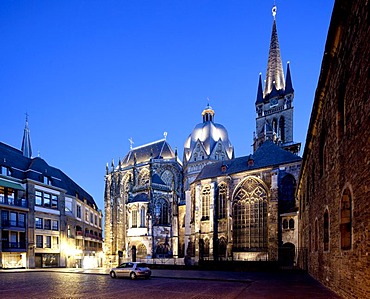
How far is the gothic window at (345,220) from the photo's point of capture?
351 inches

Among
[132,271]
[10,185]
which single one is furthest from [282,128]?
[10,185]

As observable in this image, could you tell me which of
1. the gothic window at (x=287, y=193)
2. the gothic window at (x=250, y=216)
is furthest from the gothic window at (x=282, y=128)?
the gothic window at (x=287, y=193)

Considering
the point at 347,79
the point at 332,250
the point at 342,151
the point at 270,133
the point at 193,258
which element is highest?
the point at 270,133

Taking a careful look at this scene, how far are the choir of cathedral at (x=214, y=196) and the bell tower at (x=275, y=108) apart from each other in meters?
0.16

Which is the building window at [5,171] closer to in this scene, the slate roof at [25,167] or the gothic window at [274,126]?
the slate roof at [25,167]

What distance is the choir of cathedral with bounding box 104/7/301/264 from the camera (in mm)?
33656

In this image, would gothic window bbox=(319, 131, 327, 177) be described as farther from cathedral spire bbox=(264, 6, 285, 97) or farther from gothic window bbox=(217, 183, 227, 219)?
cathedral spire bbox=(264, 6, 285, 97)

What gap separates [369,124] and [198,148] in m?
54.8

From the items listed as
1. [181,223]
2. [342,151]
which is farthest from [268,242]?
[342,151]

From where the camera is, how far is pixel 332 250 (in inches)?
422

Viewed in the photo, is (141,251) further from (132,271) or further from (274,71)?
(274,71)

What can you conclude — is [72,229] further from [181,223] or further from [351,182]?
[351,182]

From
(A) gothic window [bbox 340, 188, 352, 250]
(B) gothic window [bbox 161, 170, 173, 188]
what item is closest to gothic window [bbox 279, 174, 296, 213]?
(A) gothic window [bbox 340, 188, 352, 250]

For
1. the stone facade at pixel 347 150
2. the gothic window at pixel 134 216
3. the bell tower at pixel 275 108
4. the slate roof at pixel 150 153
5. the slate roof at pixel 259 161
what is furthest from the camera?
the slate roof at pixel 150 153
